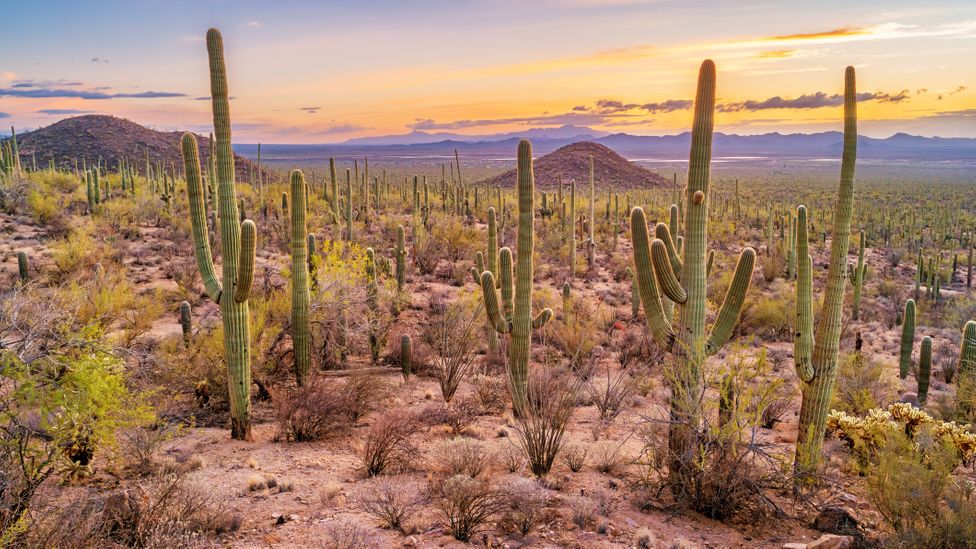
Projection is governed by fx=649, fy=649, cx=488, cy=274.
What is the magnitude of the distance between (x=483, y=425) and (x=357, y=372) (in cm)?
243

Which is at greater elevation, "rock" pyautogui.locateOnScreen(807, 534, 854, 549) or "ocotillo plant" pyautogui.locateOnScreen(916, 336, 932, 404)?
"rock" pyautogui.locateOnScreen(807, 534, 854, 549)

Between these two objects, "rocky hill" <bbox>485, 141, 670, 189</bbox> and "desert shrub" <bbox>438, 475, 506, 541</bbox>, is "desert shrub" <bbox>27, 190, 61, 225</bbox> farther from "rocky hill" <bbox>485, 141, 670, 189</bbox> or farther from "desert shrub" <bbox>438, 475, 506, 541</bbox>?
"rocky hill" <bbox>485, 141, 670, 189</bbox>

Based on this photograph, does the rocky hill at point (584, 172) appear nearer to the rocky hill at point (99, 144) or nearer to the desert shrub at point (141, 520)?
the rocky hill at point (99, 144)

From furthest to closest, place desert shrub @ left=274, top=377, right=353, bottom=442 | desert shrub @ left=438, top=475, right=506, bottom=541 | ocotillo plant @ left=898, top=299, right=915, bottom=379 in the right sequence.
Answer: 1. ocotillo plant @ left=898, top=299, right=915, bottom=379
2. desert shrub @ left=274, top=377, right=353, bottom=442
3. desert shrub @ left=438, top=475, right=506, bottom=541

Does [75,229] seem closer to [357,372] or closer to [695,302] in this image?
[357,372]

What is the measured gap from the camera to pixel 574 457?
883 cm

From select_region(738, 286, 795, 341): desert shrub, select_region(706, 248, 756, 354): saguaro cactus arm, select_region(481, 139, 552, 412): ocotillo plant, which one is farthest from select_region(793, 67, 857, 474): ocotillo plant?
select_region(738, 286, 795, 341): desert shrub

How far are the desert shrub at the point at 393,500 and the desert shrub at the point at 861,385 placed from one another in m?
8.28

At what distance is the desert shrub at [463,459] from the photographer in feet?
26.2

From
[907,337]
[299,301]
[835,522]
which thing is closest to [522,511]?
[835,522]


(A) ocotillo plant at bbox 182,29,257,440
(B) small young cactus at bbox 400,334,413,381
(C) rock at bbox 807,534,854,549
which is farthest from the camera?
(B) small young cactus at bbox 400,334,413,381

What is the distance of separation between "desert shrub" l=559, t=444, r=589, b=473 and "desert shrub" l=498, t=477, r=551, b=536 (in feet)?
4.12

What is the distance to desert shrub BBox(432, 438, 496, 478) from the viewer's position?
7984mm

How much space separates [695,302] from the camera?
8.31m
